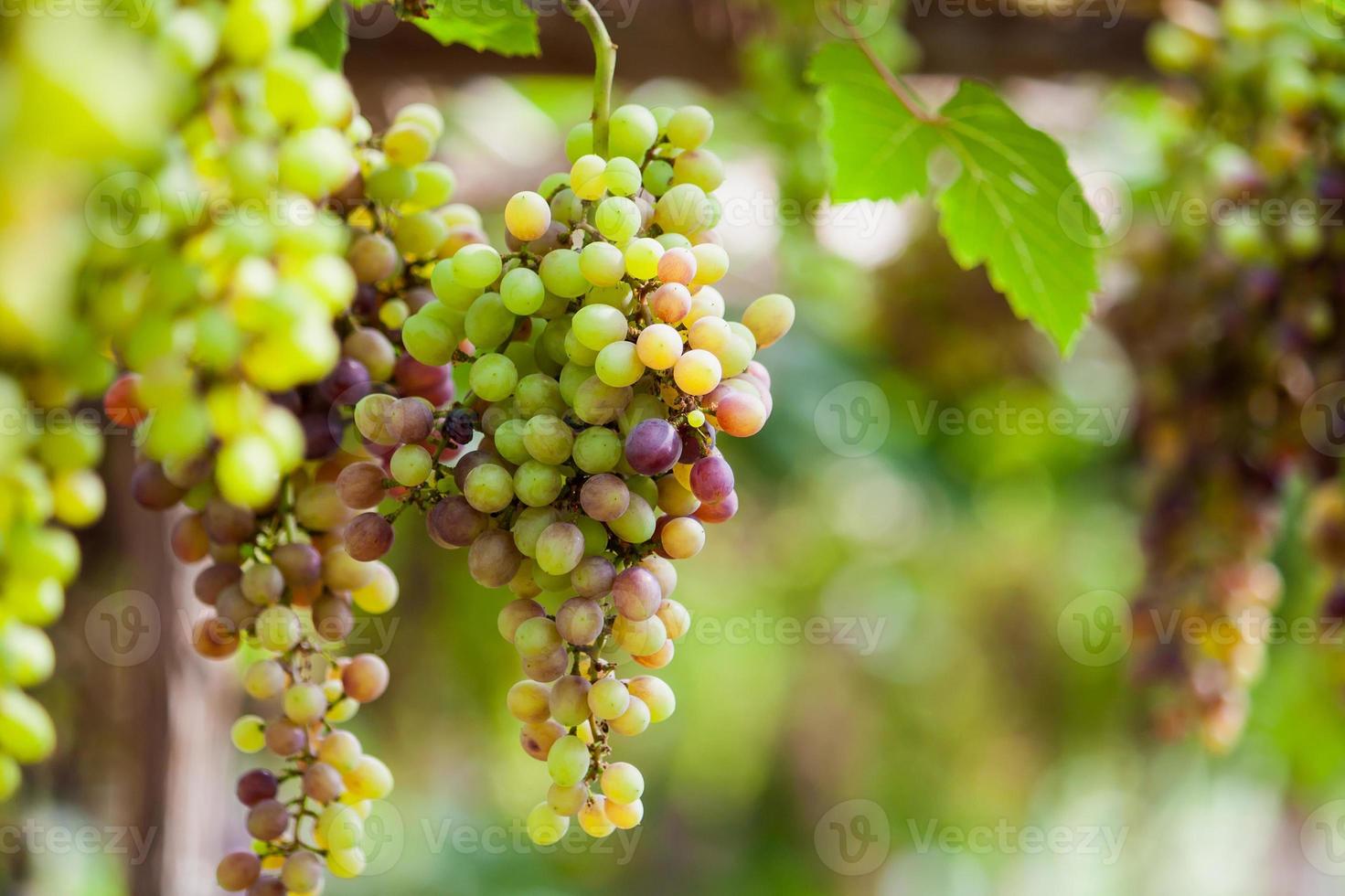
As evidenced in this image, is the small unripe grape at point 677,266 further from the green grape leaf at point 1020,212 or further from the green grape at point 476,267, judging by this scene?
the green grape leaf at point 1020,212

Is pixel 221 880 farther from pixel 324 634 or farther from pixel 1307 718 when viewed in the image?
pixel 1307 718

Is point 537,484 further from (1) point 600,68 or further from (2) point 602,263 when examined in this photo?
(1) point 600,68

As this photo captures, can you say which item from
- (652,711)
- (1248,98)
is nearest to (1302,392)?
(1248,98)
